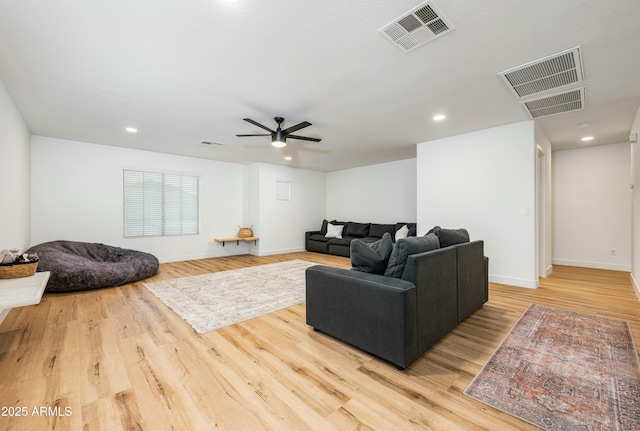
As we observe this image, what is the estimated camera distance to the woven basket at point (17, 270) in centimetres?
248

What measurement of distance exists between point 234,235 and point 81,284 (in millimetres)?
3783

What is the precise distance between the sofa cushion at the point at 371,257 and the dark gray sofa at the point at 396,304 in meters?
0.08

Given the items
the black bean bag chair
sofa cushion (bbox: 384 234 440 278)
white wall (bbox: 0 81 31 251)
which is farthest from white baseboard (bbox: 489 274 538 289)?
white wall (bbox: 0 81 31 251)

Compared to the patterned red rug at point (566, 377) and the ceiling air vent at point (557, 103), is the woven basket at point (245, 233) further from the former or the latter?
the ceiling air vent at point (557, 103)

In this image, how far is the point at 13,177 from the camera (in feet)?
11.2

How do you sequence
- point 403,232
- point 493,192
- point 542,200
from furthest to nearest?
point 403,232 → point 542,200 → point 493,192

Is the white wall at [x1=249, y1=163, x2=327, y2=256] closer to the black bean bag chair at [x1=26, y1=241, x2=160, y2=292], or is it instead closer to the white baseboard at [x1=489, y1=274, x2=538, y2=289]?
the black bean bag chair at [x1=26, y1=241, x2=160, y2=292]

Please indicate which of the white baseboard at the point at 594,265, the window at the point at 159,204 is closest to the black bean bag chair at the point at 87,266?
the window at the point at 159,204

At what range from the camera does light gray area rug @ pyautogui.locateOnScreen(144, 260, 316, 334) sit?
9.66 feet

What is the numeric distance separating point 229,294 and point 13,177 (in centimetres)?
307

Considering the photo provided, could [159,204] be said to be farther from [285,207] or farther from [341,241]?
[341,241]

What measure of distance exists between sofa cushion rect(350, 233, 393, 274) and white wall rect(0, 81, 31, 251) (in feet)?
12.3

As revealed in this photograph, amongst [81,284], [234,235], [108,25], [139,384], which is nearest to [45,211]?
[81,284]

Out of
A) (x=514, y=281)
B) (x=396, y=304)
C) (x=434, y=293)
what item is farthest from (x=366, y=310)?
(x=514, y=281)
